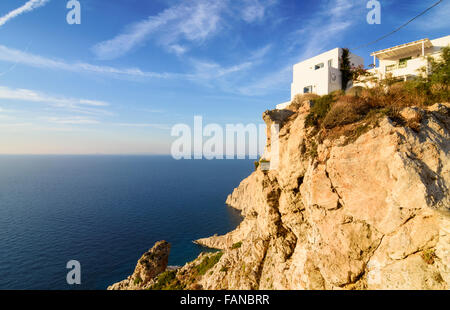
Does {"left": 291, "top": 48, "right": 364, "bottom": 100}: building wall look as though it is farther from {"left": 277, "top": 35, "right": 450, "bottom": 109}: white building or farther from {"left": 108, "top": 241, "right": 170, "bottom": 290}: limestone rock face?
{"left": 108, "top": 241, "right": 170, "bottom": 290}: limestone rock face

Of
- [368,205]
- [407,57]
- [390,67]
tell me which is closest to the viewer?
[368,205]

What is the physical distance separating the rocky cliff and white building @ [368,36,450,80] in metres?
12.3

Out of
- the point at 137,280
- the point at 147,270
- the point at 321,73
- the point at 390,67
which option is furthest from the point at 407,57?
the point at 137,280

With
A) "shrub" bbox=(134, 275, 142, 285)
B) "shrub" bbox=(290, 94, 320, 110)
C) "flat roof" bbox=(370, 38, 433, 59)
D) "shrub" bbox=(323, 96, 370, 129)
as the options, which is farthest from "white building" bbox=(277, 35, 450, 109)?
"shrub" bbox=(134, 275, 142, 285)

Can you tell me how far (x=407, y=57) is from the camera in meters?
24.9

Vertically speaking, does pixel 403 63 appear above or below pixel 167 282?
above

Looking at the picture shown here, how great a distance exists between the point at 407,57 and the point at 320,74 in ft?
37.5

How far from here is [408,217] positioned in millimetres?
9430

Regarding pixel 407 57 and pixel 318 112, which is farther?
pixel 407 57

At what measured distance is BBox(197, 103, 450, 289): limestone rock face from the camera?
8.95 metres

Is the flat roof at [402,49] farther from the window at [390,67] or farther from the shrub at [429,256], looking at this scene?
the shrub at [429,256]

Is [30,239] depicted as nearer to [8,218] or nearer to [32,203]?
[8,218]

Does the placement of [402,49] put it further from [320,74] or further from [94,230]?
[94,230]
